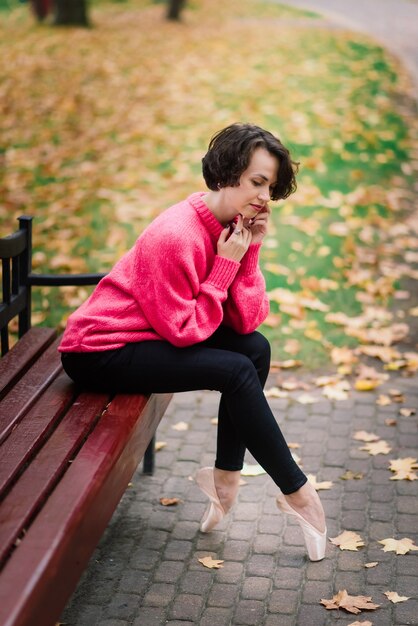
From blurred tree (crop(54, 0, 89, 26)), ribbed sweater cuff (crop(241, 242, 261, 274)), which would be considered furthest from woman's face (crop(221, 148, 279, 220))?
blurred tree (crop(54, 0, 89, 26))

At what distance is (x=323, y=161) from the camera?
31.4 feet

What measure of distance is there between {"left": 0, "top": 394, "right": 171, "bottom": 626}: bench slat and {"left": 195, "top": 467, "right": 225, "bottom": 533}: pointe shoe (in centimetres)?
40

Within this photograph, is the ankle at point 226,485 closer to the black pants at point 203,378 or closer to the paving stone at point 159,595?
the black pants at point 203,378

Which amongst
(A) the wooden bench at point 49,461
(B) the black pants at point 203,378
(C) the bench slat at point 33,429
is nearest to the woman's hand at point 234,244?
(B) the black pants at point 203,378

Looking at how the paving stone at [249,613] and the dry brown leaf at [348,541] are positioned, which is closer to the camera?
the paving stone at [249,613]

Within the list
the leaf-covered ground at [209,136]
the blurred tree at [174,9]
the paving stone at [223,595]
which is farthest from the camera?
the blurred tree at [174,9]

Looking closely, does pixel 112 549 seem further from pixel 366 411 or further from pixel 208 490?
pixel 366 411

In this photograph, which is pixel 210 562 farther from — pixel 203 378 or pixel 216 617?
pixel 203 378

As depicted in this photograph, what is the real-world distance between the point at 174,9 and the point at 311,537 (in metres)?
17.1

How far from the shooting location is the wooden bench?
2.29 metres

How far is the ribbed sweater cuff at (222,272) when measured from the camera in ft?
10.6

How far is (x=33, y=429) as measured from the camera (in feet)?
10.0

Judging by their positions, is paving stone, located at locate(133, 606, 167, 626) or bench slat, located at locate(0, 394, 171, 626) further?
paving stone, located at locate(133, 606, 167, 626)

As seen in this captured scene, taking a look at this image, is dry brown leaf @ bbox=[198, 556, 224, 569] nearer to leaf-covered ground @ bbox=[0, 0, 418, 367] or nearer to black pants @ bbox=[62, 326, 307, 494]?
black pants @ bbox=[62, 326, 307, 494]
